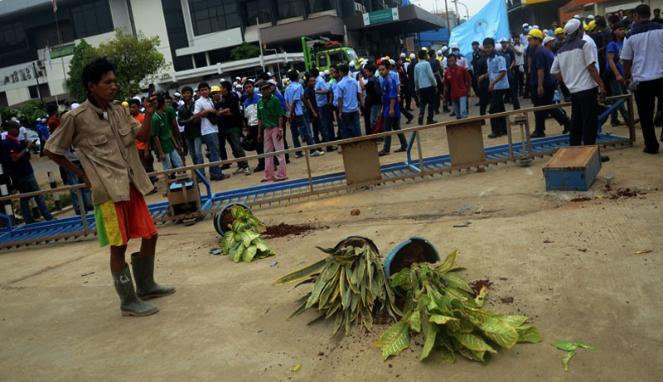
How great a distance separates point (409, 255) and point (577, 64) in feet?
14.6

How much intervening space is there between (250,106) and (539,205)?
6706 mm

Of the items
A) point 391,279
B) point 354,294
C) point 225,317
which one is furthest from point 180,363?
point 391,279

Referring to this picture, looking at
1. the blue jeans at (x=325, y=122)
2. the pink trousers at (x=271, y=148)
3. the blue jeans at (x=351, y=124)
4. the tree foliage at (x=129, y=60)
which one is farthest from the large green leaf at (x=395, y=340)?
the tree foliage at (x=129, y=60)

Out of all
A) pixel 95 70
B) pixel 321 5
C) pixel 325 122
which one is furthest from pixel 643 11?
pixel 321 5

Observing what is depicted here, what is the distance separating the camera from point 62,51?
5225cm

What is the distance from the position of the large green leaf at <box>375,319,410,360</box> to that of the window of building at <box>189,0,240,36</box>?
46678 mm

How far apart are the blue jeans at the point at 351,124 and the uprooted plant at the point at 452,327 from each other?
787cm

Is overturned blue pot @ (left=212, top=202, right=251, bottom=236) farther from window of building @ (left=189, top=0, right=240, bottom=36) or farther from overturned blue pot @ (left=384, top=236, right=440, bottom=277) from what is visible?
window of building @ (left=189, top=0, right=240, bottom=36)

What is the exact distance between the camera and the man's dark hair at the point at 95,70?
13.4ft

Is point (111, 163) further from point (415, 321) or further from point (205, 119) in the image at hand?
point (205, 119)

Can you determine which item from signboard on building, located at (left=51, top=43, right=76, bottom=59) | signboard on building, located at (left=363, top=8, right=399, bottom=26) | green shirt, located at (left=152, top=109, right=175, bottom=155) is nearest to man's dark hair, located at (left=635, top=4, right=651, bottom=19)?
green shirt, located at (left=152, top=109, right=175, bottom=155)

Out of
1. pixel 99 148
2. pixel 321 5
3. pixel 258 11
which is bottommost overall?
pixel 99 148

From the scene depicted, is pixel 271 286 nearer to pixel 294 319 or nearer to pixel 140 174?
pixel 294 319

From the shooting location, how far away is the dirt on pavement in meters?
3.00
